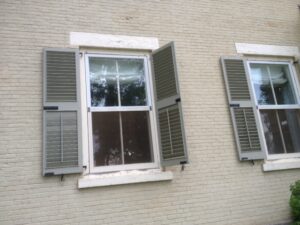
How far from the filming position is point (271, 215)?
15.1 ft

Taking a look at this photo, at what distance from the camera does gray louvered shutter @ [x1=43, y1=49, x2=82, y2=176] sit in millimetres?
3828

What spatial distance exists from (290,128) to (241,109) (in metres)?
1.18

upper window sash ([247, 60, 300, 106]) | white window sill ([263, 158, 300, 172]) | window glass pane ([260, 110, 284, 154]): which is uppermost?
upper window sash ([247, 60, 300, 106])

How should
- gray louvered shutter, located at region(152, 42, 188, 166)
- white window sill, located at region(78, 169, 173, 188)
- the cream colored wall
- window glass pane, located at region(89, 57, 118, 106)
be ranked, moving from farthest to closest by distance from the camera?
window glass pane, located at region(89, 57, 118, 106), gray louvered shutter, located at region(152, 42, 188, 166), white window sill, located at region(78, 169, 173, 188), the cream colored wall

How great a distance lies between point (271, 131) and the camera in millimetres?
5215

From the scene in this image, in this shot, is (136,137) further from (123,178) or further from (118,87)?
(118,87)

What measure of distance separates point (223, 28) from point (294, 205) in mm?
3144

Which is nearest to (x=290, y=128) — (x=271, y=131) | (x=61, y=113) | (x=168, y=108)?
(x=271, y=131)

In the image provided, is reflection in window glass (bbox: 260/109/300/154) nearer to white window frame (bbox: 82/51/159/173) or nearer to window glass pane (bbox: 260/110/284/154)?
window glass pane (bbox: 260/110/284/154)

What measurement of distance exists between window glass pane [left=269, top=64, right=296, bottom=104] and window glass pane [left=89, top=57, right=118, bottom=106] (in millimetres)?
2962

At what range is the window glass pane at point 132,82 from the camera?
455 cm

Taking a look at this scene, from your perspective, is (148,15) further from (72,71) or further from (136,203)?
(136,203)

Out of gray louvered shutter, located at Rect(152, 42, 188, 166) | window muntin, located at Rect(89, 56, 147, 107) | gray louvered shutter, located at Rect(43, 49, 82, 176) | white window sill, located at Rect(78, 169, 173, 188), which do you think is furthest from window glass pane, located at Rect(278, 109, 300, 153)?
gray louvered shutter, located at Rect(43, 49, 82, 176)

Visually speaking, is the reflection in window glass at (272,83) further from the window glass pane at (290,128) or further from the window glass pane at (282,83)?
the window glass pane at (290,128)
